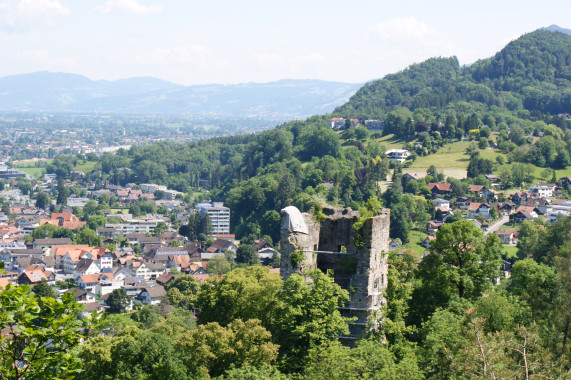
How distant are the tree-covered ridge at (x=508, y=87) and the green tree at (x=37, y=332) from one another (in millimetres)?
150104

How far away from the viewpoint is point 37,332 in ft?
34.7

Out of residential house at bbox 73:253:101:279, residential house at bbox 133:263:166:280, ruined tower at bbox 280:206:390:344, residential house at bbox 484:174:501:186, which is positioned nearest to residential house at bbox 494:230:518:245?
residential house at bbox 484:174:501:186

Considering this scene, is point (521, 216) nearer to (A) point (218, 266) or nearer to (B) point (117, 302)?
(A) point (218, 266)

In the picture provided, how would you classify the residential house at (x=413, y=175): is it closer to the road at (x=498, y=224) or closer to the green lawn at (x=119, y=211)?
Answer: the road at (x=498, y=224)

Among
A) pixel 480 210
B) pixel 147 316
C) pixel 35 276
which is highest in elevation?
pixel 480 210

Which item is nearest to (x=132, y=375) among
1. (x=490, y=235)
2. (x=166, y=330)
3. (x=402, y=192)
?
(x=166, y=330)

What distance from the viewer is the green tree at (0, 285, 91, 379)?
10570 mm

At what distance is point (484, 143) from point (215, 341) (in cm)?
9963

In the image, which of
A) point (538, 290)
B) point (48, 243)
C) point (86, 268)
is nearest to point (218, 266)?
point (86, 268)

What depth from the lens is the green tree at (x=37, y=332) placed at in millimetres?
10570

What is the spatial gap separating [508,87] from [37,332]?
180m

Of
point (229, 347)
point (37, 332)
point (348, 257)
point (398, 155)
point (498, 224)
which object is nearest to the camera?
point (37, 332)

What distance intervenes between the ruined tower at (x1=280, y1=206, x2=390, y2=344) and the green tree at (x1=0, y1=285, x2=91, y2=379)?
1331cm

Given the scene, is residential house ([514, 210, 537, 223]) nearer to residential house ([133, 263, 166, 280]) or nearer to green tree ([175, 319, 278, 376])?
residential house ([133, 263, 166, 280])
